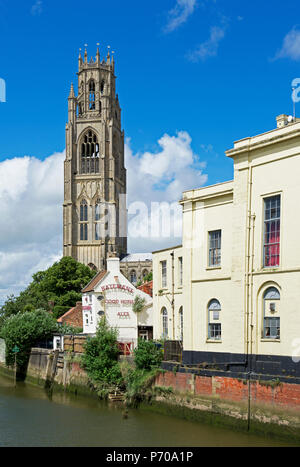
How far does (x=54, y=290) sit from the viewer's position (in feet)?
319

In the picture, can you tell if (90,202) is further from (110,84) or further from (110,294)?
(110,294)

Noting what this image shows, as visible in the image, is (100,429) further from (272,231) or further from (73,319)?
(73,319)

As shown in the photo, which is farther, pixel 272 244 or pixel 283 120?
pixel 283 120

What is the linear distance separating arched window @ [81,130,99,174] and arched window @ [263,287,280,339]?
110 metres

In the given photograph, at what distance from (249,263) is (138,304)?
2401 cm

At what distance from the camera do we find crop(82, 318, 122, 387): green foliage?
39.5 metres

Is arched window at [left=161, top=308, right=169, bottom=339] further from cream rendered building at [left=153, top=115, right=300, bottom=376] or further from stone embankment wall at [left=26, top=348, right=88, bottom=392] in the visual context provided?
cream rendered building at [left=153, top=115, right=300, bottom=376]

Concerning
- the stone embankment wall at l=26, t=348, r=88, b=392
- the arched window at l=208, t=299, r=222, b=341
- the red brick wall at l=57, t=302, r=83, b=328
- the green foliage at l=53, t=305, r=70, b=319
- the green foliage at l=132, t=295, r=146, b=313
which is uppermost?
the arched window at l=208, t=299, r=222, b=341

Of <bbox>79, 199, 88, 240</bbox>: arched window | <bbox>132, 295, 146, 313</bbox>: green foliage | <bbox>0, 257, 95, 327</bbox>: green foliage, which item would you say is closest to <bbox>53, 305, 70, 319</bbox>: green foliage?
<bbox>0, 257, 95, 327</bbox>: green foliage

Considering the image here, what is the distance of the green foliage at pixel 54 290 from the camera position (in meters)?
86.8

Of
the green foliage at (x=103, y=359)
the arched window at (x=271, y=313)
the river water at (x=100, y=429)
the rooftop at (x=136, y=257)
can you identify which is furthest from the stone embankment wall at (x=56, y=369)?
the rooftop at (x=136, y=257)

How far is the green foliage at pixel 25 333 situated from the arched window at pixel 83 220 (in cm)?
7743

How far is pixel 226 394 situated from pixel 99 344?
12894 mm

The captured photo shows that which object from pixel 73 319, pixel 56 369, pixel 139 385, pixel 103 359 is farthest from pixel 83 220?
pixel 139 385
